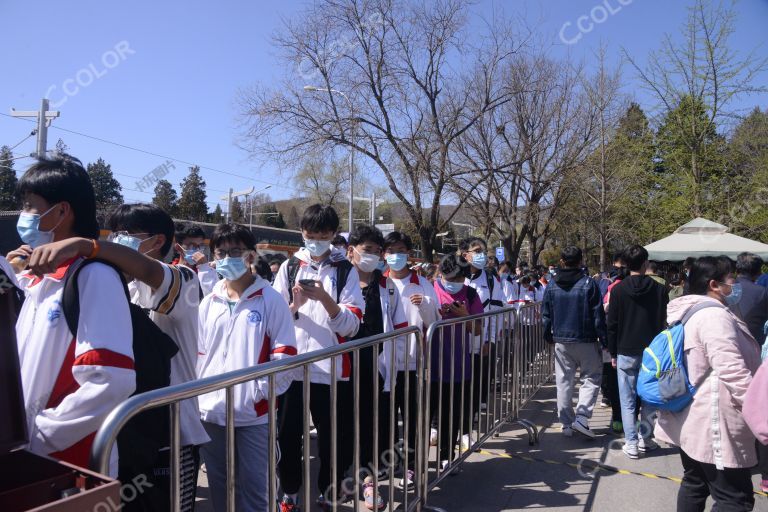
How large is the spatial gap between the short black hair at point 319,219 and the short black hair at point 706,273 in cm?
239

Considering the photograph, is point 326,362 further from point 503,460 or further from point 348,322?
point 503,460

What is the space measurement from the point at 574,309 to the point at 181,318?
14.9ft

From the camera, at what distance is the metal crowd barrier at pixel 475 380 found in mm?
4246

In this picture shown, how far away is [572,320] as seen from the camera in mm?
6000

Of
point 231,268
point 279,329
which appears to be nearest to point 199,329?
point 231,268

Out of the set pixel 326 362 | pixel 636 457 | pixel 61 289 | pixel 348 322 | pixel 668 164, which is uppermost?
pixel 668 164

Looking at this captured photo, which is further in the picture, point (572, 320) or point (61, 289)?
point (572, 320)

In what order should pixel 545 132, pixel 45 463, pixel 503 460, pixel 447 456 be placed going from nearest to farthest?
1. pixel 45 463
2. pixel 447 456
3. pixel 503 460
4. pixel 545 132

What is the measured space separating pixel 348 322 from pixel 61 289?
210 cm

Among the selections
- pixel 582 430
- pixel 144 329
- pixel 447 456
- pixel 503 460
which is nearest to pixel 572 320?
pixel 582 430

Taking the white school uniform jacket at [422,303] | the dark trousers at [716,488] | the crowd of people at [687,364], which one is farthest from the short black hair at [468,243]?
Result: the dark trousers at [716,488]

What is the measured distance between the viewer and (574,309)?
600 centimetres

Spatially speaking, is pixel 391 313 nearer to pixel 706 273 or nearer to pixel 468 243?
pixel 706 273

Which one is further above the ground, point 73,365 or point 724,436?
point 73,365
